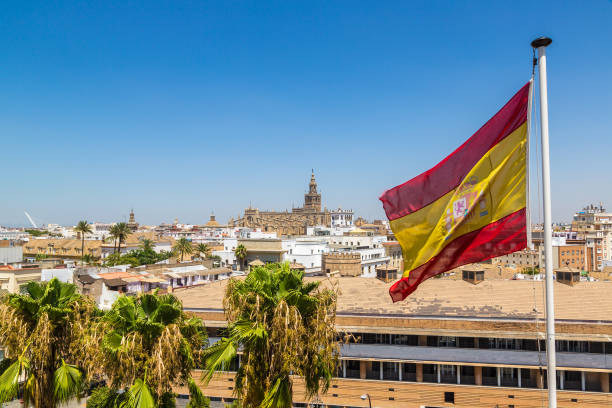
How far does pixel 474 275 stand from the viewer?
99.6ft

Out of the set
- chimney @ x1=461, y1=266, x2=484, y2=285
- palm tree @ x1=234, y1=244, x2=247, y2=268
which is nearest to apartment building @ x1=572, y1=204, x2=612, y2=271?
palm tree @ x1=234, y1=244, x2=247, y2=268

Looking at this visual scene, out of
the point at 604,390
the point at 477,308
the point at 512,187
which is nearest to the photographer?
the point at 512,187

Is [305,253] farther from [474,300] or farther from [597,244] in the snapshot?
[597,244]

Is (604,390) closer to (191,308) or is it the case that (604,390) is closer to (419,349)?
(419,349)

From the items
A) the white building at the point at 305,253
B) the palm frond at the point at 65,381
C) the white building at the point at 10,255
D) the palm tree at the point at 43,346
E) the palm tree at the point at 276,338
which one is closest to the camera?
the palm tree at the point at 276,338

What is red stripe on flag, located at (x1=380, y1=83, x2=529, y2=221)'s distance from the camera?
25.7ft

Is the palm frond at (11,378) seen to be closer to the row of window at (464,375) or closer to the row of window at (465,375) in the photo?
the row of window at (464,375)

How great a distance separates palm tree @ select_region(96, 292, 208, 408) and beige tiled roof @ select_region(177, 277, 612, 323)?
557 inches

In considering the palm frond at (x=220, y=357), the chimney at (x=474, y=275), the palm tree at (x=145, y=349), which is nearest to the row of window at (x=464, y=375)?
the chimney at (x=474, y=275)

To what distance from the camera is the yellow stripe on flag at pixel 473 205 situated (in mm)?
7805

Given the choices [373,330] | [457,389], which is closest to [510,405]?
[457,389]

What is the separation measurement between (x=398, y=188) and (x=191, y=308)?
792 inches

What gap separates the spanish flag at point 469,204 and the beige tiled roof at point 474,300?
15.9 meters

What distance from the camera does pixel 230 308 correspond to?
39.4ft
